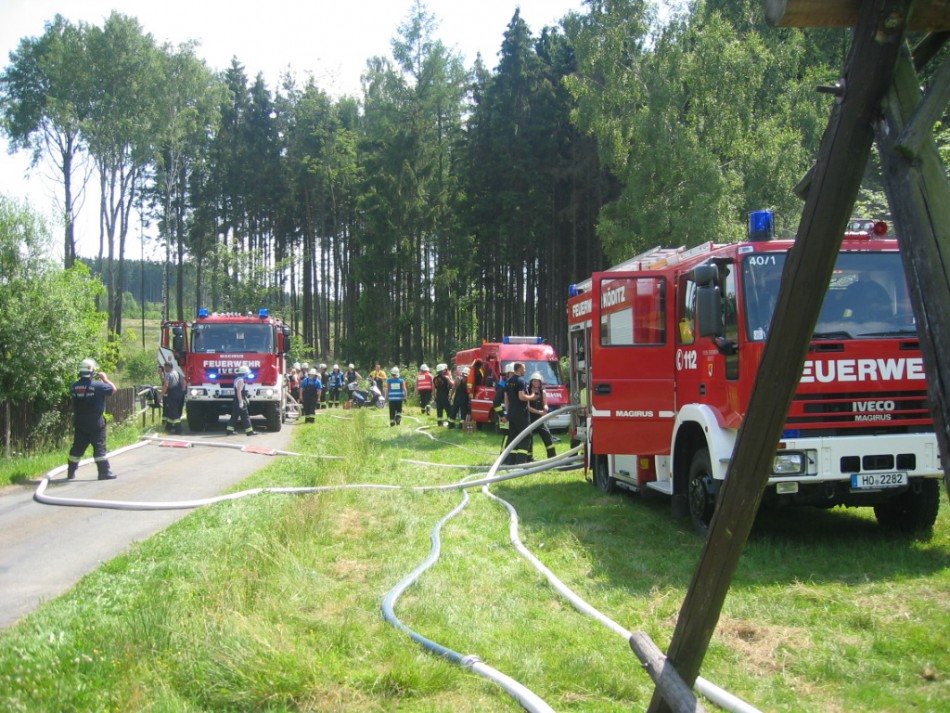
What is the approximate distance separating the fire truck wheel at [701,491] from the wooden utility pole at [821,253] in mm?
5042

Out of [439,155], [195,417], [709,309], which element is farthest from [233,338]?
[439,155]

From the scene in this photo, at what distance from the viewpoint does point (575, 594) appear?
20.6 feet

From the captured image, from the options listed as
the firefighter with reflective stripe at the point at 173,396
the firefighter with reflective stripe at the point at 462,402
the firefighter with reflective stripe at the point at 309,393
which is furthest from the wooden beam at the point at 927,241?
the firefighter with reflective stripe at the point at 309,393

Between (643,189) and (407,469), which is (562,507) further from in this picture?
(643,189)

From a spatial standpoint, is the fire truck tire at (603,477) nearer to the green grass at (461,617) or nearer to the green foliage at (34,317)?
the green grass at (461,617)

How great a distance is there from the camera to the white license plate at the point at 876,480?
722 centimetres

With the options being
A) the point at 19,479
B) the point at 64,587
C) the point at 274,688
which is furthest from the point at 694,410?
the point at 19,479

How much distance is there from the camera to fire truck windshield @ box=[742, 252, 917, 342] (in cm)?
739

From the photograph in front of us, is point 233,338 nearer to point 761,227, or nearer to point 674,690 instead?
point 761,227

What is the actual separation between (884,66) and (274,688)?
12.2 ft

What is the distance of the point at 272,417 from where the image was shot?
2242 cm

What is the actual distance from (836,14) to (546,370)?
1927 cm

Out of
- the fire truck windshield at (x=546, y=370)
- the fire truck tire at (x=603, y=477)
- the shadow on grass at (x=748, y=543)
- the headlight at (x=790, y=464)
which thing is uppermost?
the fire truck windshield at (x=546, y=370)

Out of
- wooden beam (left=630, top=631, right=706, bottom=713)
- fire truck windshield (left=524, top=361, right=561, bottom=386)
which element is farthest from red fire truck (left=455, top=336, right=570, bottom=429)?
wooden beam (left=630, top=631, right=706, bottom=713)
